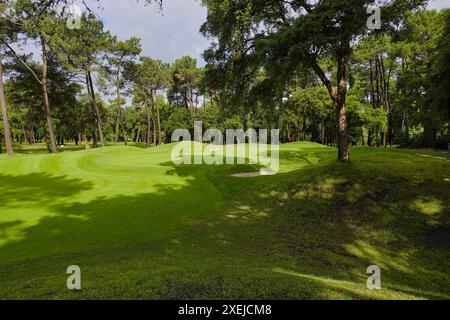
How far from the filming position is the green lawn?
17.7 ft

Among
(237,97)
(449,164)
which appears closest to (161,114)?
(237,97)

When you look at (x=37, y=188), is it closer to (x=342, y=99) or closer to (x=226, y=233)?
(x=226, y=233)

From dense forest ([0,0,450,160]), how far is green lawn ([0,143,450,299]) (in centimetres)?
448

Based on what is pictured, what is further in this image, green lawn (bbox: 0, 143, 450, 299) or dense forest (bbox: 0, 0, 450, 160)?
dense forest (bbox: 0, 0, 450, 160)

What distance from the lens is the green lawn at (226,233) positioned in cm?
539

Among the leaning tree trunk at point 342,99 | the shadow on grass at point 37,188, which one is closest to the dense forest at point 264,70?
the leaning tree trunk at point 342,99

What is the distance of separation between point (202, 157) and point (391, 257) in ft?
65.4

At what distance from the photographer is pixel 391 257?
9500 millimetres

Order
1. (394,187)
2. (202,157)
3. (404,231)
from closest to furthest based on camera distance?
(404,231) → (394,187) → (202,157)

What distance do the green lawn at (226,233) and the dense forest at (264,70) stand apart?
176 inches

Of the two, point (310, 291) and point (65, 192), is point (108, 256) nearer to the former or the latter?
point (310, 291)

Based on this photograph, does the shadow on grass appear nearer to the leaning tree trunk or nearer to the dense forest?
the dense forest

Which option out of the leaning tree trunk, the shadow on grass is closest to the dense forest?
the leaning tree trunk

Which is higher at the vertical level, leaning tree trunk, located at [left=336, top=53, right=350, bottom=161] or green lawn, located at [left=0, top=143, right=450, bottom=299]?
leaning tree trunk, located at [left=336, top=53, right=350, bottom=161]
